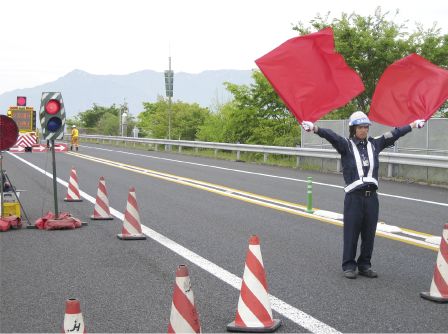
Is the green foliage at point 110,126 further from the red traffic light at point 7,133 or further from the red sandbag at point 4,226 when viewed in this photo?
the red sandbag at point 4,226

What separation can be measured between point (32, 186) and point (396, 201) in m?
9.65

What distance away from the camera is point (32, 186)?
60.0 feet

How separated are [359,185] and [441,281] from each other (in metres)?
1.46

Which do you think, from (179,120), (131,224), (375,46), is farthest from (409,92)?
(179,120)

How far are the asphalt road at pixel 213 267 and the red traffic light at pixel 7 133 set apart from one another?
5.11 ft

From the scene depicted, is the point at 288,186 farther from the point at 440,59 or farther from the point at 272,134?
the point at 272,134

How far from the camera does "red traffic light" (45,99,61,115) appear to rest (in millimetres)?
11460

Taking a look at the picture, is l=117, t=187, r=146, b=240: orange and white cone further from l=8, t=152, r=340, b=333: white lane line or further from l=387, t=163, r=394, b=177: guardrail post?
l=387, t=163, r=394, b=177: guardrail post

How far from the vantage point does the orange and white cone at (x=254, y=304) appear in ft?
18.0

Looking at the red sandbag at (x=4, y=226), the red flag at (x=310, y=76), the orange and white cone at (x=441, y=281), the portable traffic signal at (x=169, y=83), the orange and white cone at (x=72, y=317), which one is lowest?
the red sandbag at (x=4, y=226)

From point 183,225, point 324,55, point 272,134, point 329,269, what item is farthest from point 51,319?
point 272,134

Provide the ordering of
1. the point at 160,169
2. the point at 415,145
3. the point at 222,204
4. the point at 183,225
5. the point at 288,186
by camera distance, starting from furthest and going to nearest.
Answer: the point at 160,169
the point at 415,145
the point at 288,186
the point at 222,204
the point at 183,225

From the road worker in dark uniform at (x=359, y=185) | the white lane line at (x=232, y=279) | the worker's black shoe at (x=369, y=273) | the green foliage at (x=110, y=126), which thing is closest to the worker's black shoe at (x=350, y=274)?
the road worker in dark uniform at (x=359, y=185)

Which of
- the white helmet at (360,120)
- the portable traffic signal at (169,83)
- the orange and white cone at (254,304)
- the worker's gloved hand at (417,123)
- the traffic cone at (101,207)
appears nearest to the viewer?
the orange and white cone at (254,304)
